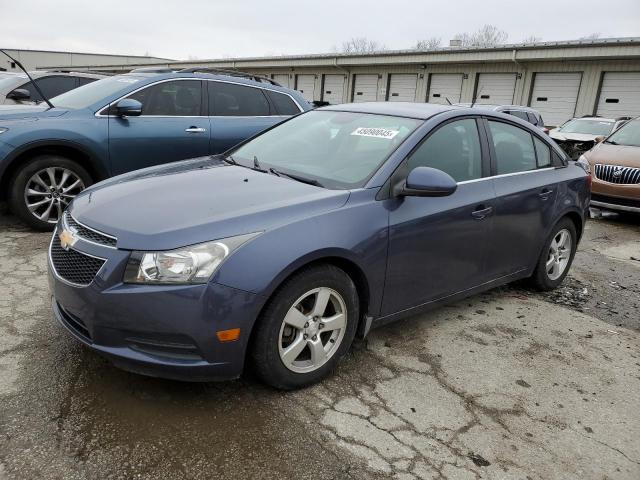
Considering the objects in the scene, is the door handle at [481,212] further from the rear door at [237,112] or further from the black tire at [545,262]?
the rear door at [237,112]

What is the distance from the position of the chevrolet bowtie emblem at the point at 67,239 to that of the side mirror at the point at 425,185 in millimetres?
1780

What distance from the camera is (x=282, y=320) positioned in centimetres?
268

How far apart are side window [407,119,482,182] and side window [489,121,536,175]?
0.77 ft

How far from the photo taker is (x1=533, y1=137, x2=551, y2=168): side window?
4438 mm

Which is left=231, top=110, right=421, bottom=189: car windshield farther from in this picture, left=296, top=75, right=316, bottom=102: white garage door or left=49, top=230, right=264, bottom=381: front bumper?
left=296, top=75, right=316, bottom=102: white garage door

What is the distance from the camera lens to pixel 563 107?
2064 centimetres

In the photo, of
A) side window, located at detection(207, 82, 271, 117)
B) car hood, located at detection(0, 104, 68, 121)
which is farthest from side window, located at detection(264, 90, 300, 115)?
car hood, located at detection(0, 104, 68, 121)

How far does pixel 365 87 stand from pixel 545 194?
81.3 ft

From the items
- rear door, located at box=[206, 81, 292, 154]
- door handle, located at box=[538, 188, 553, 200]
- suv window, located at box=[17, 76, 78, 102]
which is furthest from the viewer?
suv window, located at box=[17, 76, 78, 102]

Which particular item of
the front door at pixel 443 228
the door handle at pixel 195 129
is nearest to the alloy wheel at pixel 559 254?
the front door at pixel 443 228

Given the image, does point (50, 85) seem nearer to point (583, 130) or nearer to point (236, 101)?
point (236, 101)

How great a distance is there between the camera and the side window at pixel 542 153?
4.44 meters

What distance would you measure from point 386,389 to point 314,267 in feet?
2.78

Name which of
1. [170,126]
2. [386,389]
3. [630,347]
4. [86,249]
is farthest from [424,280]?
[170,126]
